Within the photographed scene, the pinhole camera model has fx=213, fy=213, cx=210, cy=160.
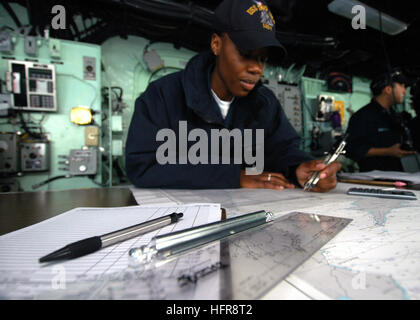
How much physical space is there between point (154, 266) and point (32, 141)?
2.18 m

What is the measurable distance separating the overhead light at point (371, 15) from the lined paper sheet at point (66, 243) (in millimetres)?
2261

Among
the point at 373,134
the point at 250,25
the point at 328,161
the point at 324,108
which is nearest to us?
the point at 328,161

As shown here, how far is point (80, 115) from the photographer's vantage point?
6.28 feet

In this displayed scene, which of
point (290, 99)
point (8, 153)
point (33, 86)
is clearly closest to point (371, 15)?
point (290, 99)

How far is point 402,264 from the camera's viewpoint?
0.68 ft

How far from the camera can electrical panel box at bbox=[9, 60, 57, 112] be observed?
1767mm

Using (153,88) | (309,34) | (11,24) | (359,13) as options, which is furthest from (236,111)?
(11,24)

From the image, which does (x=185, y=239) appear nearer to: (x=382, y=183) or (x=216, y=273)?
(x=216, y=273)

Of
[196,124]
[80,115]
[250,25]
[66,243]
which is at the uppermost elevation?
[250,25]

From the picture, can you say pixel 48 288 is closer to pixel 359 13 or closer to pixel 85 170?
pixel 85 170

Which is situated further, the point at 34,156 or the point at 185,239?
the point at 34,156

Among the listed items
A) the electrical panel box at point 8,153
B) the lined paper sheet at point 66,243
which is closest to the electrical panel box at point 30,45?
the electrical panel box at point 8,153

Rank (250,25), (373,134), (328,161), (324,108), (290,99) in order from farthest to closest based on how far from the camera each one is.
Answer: (324,108) → (290,99) → (373,134) → (250,25) → (328,161)

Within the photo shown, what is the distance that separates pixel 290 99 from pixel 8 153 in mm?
3286
